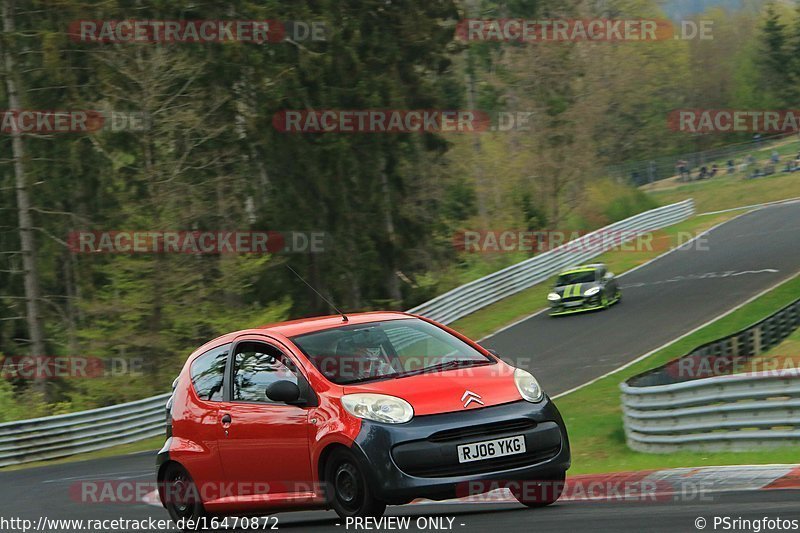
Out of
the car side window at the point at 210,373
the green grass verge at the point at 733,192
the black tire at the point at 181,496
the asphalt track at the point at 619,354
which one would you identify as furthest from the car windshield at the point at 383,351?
the green grass verge at the point at 733,192

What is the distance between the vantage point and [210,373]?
9523mm

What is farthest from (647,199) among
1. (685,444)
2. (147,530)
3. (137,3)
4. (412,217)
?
(147,530)

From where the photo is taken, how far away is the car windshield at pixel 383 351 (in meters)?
8.40

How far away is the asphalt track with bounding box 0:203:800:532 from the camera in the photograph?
7449mm

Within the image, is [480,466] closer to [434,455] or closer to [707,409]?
[434,455]

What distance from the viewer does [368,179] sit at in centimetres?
4081

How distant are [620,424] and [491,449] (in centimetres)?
1038

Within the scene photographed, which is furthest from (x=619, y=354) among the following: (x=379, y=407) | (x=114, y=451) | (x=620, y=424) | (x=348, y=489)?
(x=379, y=407)

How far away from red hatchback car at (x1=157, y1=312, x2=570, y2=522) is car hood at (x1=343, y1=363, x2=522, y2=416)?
0.4 inches

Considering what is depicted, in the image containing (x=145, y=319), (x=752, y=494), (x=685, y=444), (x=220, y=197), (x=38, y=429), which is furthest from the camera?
(x=220, y=197)

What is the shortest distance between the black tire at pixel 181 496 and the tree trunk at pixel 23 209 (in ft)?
81.7

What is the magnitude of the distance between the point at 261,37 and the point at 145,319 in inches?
412

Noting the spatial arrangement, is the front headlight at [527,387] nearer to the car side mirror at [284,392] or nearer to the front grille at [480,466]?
the front grille at [480,466]

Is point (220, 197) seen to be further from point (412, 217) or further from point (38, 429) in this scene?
point (38, 429)
